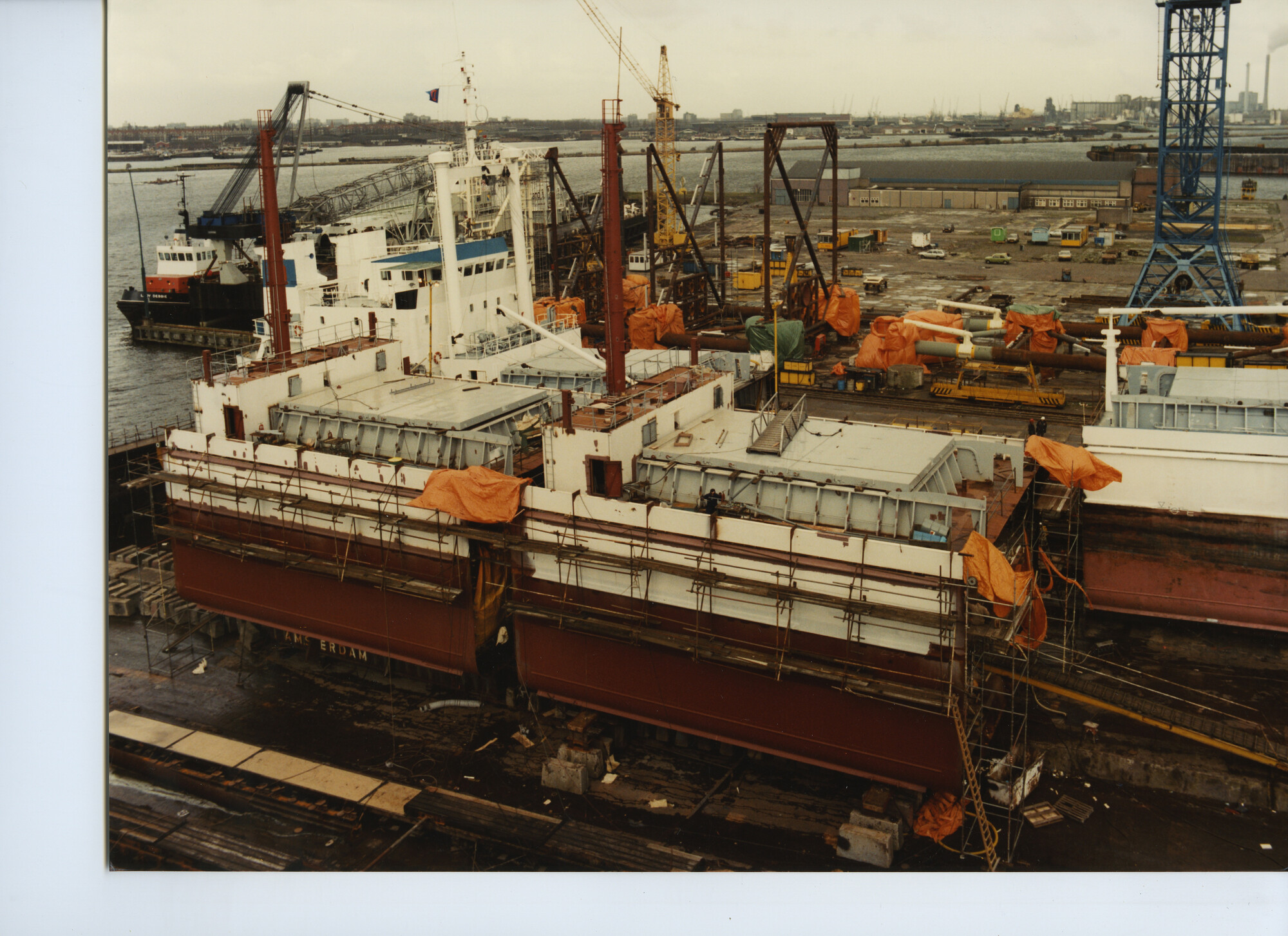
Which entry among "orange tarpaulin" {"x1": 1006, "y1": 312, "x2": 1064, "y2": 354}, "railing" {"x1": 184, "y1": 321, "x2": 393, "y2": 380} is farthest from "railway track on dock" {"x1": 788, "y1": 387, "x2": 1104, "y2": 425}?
"railing" {"x1": 184, "y1": 321, "x2": 393, "y2": 380}

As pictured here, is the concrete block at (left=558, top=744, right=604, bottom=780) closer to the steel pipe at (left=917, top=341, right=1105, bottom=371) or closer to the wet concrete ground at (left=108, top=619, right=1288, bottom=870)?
the wet concrete ground at (left=108, top=619, right=1288, bottom=870)

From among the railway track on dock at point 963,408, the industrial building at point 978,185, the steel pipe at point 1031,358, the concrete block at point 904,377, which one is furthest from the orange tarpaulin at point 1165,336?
the industrial building at point 978,185

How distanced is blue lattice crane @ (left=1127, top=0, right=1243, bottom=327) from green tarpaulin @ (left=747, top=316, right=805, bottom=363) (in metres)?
10.3

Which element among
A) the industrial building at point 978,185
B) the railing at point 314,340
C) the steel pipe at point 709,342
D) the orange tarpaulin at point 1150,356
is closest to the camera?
the railing at point 314,340

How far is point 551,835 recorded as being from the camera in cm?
1299

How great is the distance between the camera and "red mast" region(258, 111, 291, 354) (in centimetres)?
1892

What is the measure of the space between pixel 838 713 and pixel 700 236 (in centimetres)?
6194

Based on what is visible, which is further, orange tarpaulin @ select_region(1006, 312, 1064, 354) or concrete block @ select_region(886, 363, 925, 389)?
concrete block @ select_region(886, 363, 925, 389)

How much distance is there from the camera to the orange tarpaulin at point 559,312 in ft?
90.5

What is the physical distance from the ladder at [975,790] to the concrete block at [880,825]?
3.09ft

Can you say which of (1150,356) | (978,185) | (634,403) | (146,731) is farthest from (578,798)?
(978,185)

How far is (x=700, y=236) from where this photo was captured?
7219cm

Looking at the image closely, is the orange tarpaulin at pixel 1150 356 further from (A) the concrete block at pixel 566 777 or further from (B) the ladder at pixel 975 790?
(A) the concrete block at pixel 566 777

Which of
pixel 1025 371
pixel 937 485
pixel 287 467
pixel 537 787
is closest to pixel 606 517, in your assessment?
pixel 537 787
